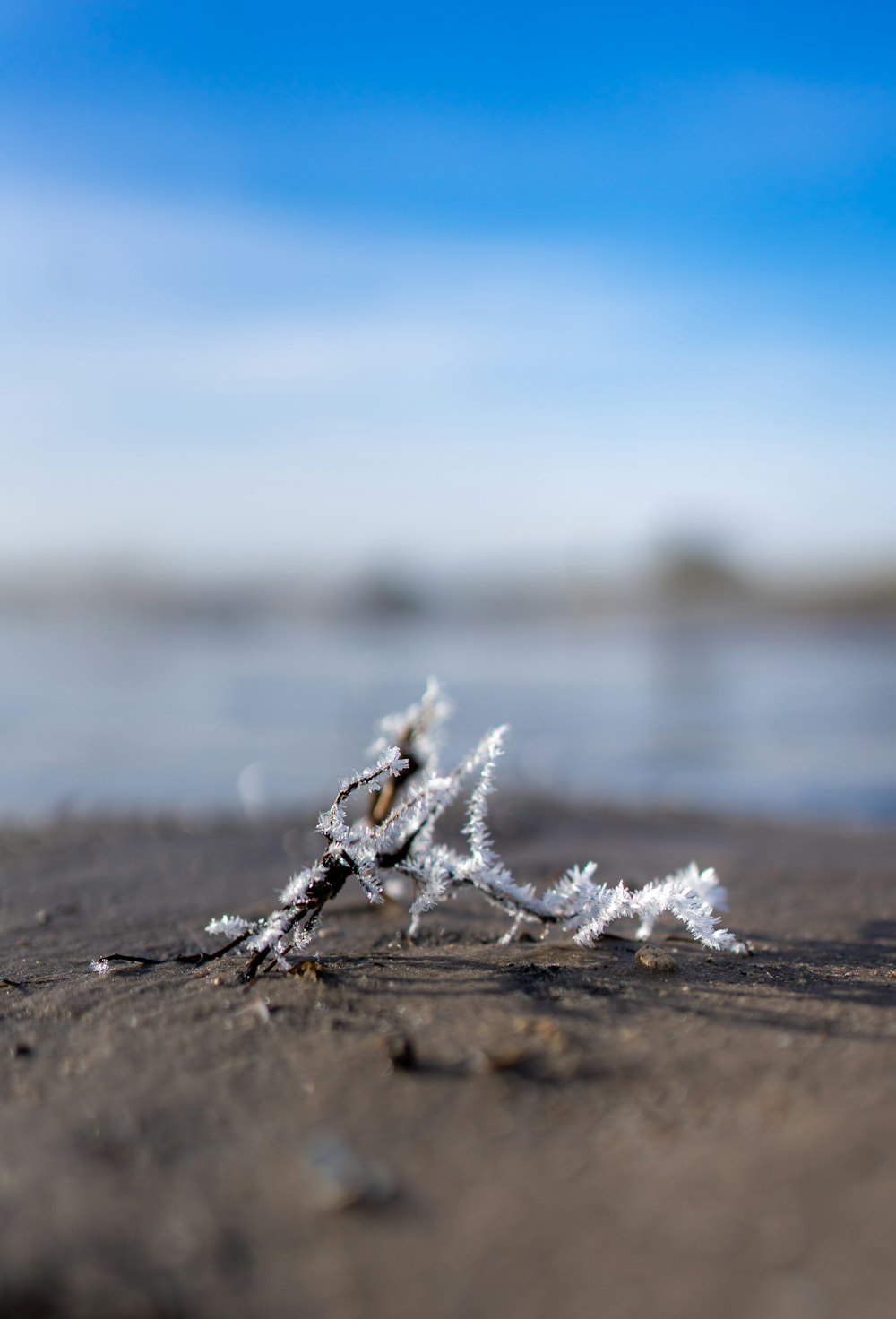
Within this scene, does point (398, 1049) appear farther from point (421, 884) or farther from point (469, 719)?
point (469, 719)

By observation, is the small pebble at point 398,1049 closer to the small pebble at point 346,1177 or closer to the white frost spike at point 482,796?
the small pebble at point 346,1177

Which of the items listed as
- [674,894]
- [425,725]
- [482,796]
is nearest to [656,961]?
[674,894]

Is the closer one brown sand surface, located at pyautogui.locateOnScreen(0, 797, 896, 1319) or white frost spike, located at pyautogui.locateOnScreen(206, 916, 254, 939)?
brown sand surface, located at pyautogui.locateOnScreen(0, 797, 896, 1319)

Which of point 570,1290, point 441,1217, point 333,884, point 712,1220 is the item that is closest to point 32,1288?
point 441,1217

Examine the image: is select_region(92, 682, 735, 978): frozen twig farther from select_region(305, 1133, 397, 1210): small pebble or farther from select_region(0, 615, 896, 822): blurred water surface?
select_region(0, 615, 896, 822): blurred water surface

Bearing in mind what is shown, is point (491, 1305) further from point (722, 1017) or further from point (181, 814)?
point (181, 814)

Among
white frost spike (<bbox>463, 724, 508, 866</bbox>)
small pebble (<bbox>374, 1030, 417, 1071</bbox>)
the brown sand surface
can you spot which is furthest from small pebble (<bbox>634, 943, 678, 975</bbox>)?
small pebble (<bbox>374, 1030, 417, 1071</bbox>)
